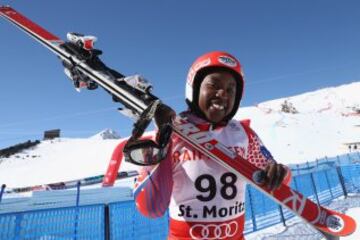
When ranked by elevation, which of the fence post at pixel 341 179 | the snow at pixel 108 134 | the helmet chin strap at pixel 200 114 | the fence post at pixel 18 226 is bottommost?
the fence post at pixel 18 226

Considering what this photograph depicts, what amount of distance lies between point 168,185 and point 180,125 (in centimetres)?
45

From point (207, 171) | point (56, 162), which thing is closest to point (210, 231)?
point (207, 171)

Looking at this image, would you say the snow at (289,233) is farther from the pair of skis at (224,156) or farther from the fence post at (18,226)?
the pair of skis at (224,156)

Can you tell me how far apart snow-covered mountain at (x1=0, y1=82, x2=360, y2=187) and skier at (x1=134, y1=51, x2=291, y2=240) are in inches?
1304

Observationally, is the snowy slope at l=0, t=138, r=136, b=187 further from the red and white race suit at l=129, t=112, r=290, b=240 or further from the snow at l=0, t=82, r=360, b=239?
the red and white race suit at l=129, t=112, r=290, b=240

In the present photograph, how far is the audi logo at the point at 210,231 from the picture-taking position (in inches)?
79.4

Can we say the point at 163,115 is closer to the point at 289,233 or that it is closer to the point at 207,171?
the point at 207,171

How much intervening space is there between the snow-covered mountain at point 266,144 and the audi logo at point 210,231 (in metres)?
33.4

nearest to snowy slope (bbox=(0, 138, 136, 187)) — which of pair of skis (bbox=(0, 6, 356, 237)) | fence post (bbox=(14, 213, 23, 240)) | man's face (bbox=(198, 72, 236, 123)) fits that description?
fence post (bbox=(14, 213, 23, 240))

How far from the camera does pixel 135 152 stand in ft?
5.60

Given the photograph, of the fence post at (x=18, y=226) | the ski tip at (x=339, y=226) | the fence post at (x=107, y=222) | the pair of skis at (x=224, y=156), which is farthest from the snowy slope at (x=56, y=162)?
the ski tip at (x=339, y=226)

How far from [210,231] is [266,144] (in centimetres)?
4704

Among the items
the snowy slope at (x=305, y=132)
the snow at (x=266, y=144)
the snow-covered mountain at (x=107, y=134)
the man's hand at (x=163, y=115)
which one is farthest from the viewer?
the snow-covered mountain at (x=107, y=134)

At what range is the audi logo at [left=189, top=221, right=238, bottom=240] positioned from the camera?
202cm
